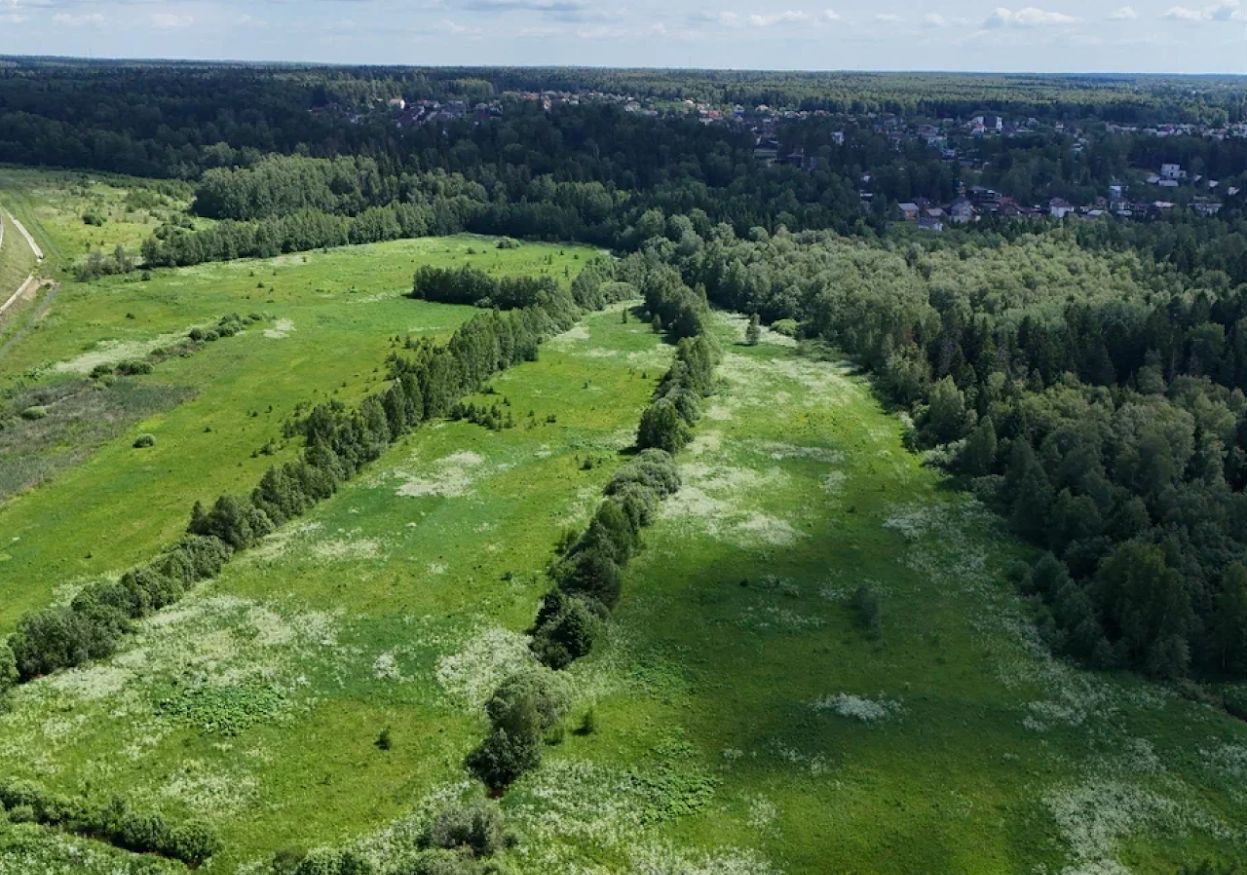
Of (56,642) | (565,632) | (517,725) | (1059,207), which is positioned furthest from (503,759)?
(1059,207)

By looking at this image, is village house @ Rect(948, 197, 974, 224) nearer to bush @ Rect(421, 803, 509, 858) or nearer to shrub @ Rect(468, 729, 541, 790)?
shrub @ Rect(468, 729, 541, 790)

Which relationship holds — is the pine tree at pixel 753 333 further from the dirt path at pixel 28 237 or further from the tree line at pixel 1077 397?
the dirt path at pixel 28 237

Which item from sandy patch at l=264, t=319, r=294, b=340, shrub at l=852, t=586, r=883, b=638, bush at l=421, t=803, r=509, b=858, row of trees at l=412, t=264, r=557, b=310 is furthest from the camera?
row of trees at l=412, t=264, r=557, b=310

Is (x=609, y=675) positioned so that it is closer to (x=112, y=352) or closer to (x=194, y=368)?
(x=194, y=368)

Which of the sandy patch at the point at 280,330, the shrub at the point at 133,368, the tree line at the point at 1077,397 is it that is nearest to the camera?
the tree line at the point at 1077,397

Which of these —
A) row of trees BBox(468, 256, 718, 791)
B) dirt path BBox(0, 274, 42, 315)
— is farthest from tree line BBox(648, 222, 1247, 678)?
dirt path BBox(0, 274, 42, 315)

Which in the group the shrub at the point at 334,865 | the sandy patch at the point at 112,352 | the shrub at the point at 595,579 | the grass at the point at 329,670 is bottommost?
the grass at the point at 329,670

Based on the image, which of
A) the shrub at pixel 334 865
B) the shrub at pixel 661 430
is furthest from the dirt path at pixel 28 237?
the shrub at pixel 334 865
